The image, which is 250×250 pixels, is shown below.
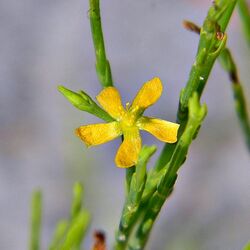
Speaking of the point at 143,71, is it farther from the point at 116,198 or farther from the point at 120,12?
the point at 116,198

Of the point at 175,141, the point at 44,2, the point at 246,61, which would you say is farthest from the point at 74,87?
the point at 175,141

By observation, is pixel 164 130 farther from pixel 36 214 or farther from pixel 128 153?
pixel 36 214

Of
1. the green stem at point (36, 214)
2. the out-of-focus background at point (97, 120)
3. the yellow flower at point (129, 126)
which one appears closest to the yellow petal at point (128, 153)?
the yellow flower at point (129, 126)

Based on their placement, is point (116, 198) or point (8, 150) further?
point (8, 150)

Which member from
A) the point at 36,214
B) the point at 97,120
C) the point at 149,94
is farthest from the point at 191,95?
the point at 97,120

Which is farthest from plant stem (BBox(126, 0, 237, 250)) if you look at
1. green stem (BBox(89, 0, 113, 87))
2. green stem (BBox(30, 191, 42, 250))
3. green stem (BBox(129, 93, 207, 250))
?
green stem (BBox(30, 191, 42, 250))
